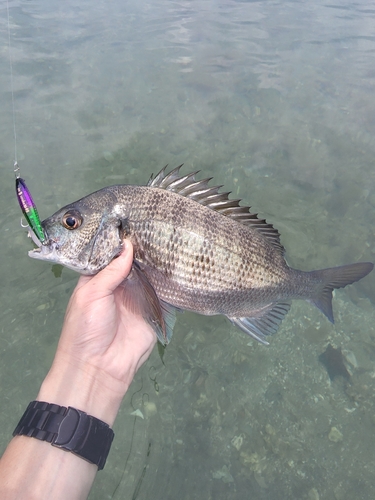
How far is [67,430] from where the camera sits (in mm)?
2182

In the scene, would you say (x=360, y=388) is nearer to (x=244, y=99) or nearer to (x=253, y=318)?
(x=253, y=318)

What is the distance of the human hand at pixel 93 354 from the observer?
2.45 metres

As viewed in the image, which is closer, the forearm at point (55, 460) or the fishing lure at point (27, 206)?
the forearm at point (55, 460)

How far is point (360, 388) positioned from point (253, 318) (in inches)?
86.7

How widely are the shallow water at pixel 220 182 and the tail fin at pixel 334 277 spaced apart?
4.98ft

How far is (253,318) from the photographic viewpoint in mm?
3244

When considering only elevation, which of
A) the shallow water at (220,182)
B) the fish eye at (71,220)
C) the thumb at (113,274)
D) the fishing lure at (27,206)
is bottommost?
the shallow water at (220,182)

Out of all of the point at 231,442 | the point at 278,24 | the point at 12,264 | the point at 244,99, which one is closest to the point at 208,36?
the point at 278,24

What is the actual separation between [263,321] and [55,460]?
1990mm

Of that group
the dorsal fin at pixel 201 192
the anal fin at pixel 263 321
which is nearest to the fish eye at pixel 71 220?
the dorsal fin at pixel 201 192

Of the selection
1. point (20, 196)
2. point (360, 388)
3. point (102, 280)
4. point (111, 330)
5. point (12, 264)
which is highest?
point (20, 196)

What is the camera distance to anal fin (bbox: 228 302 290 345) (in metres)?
3.22

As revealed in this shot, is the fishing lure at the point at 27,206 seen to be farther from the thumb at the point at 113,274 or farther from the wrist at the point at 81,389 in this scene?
the wrist at the point at 81,389

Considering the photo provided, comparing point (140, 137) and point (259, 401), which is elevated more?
point (140, 137)
